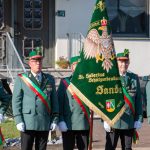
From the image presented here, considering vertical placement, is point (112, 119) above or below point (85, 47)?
below

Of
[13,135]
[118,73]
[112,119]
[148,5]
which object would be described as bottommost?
[13,135]

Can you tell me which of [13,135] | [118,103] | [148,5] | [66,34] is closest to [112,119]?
[118,103]

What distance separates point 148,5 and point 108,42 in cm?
928

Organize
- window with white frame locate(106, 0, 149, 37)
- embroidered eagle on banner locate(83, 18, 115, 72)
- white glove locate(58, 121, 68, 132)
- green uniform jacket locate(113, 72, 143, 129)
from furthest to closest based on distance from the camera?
1. window with white frame locate(106, 0, 149, 37)
2. green uniform jacket locate(113, 72, 143, 129)
3. white glove locate(58, 121, 68, 132)
4. embroidered eagle on banner locate(83, 18, 115, 72)

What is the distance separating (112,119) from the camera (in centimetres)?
760

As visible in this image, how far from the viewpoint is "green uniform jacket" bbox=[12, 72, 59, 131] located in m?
7.56

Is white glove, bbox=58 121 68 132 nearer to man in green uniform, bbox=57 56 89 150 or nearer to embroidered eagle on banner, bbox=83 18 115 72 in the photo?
man in green uniform, bbox=57 56 89 150

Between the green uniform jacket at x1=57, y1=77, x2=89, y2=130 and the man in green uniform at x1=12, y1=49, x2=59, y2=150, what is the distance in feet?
0.69

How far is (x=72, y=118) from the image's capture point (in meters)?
7.84

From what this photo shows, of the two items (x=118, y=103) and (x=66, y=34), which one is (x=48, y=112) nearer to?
(x=118, y=103)

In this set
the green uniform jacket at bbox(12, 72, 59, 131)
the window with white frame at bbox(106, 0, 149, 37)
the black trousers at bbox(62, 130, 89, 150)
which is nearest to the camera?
the green uniform jacket at bbox(12, 72, 59, 131)

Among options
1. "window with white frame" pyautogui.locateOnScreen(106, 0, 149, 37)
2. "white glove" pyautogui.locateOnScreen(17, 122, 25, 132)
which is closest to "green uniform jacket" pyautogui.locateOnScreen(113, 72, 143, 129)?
"white glove" pyautogui.locateOnScreen(17, 122, 25, 132)

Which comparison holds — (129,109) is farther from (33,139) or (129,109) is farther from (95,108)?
(33,139)

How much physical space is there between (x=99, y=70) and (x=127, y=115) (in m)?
1.01
